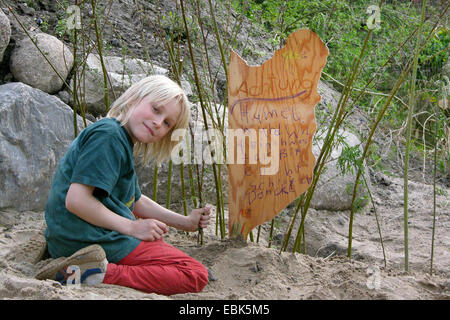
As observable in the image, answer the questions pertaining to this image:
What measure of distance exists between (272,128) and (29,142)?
5.25 feet

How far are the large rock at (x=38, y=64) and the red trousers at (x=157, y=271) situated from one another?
2057mm

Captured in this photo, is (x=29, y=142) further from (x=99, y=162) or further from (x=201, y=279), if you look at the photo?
(x=201, y=279)

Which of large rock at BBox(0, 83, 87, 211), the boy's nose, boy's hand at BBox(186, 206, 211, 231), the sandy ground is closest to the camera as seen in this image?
the sandy ground

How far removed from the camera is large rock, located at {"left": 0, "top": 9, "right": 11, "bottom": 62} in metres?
3.49

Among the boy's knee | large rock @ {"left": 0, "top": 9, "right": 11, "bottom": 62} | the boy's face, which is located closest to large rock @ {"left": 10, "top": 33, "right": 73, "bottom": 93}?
large rock @ {"left": 0, "top": 9, "right": 11, "bottom": 62}

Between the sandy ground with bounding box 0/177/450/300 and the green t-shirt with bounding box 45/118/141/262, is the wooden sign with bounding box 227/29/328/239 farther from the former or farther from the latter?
the green t-shirt with bounding box 45/118/141/262

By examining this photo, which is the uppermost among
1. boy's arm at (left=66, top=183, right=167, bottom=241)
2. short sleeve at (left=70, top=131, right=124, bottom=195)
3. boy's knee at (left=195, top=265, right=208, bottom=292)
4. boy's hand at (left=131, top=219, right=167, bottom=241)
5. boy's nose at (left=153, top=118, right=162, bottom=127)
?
boy's nose at (left=153, top=118, right=162, bottom=127)

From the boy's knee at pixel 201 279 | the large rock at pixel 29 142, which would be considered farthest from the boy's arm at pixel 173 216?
the large rock at pixel 29 142

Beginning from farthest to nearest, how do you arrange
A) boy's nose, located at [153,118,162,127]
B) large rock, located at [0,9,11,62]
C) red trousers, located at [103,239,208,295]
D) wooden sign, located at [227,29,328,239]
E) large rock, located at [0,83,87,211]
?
→ large rock, located at [0,9,11,62] < large rock, located at [0,83,87,211] < wooden sign, located at [227,29,328,239] < boy's nose, located at [153,118,162,127] < red trousers, located at [103,239,208,295]

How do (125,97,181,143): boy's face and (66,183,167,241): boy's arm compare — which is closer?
(66,183,167,241): boy's arm

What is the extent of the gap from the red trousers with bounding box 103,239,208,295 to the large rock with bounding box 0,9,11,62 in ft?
7.72

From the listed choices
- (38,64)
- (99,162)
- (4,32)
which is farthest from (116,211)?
(4,32)
